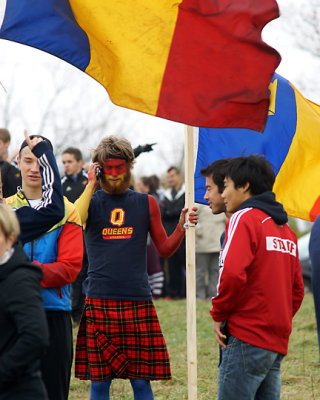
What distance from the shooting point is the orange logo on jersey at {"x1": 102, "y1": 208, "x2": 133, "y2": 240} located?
5.20 meters

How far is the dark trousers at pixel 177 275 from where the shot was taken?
13539 mm

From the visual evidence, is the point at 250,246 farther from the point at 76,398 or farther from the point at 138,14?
the point at 76,398

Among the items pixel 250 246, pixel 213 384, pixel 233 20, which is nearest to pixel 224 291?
pixel 250 246

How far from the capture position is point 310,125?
625 centimetres

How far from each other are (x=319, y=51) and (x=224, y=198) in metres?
19.3

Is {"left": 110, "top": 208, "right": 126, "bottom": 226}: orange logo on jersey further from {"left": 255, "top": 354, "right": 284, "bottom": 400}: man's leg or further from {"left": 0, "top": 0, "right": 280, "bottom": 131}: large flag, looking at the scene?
{"left": 255, "top": 354, "right": 284, "bottom": 400}: man's leg

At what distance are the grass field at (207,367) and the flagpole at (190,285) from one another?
1479 millimetres

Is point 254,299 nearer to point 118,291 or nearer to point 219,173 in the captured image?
point 219,173

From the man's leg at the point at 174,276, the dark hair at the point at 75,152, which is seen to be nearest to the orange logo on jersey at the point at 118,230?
the dark hair at the point at 75,152

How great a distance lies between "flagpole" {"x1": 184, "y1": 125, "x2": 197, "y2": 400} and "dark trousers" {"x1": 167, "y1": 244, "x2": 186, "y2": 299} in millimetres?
8137

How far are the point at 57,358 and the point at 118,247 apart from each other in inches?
43.1

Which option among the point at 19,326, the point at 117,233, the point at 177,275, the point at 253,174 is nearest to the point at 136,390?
the point at 117,233

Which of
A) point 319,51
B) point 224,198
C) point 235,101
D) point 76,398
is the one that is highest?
point 319,51

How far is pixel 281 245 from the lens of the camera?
4113 mm
